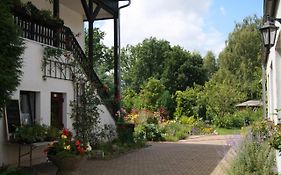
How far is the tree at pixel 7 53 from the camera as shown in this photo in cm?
725

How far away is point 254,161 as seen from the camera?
25.9 feet

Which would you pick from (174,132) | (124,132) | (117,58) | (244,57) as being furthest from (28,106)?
(244,57)

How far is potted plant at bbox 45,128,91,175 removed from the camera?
8.42 m

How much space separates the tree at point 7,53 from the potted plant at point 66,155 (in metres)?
1.68

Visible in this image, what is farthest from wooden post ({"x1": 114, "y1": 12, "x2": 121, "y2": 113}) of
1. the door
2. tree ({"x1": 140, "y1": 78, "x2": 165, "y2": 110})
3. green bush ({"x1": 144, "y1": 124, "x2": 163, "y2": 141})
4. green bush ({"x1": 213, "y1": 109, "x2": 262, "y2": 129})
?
tree ({"x1": 140, "y1": 78, "x2": 165, "y2": 110})

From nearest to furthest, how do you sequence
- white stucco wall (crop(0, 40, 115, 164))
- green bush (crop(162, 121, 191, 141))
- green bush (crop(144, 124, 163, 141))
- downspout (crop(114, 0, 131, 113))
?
1. white stucco wall (crop(0, 40, 115, 164))
2. downspout (crop(114, 0, 131, 113))
3. green bush (crop(144, 124, 163, 141))
4. green bush (crop(162, 121, 191, 141))

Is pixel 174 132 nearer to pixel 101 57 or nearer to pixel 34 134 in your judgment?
pixel 34 134

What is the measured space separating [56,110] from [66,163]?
4335 millimetres

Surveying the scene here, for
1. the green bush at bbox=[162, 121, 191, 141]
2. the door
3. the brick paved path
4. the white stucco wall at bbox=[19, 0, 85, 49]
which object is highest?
the white stucco wall at bbox=[19, 0, 85, 49]

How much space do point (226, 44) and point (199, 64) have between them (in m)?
7.26

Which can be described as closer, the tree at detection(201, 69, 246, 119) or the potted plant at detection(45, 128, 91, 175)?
the potted plant at detection(45, 128, 91, 175)

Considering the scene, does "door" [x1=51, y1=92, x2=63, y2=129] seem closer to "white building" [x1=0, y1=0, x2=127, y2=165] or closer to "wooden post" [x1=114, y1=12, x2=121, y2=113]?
"white building" [x1=0, y1=0, x2=127, y2=165]

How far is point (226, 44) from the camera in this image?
47531mm

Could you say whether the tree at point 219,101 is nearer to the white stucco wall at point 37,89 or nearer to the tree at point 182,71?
the white stucco wall at point 37,89
